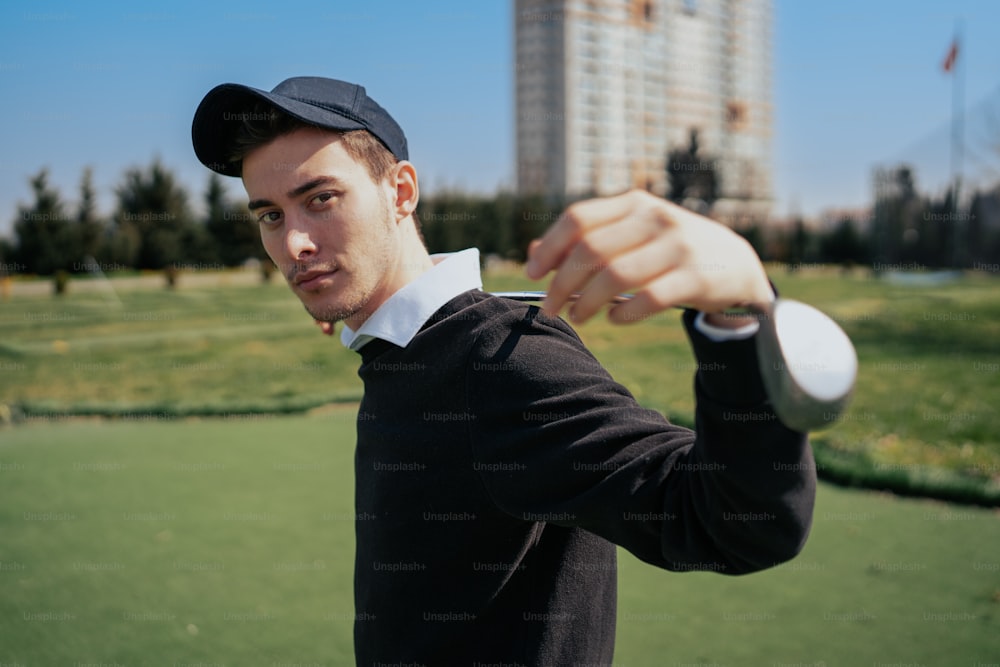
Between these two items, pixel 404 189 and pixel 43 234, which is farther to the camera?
pixel 43 234

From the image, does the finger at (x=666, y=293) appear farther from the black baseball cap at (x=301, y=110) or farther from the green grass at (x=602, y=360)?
the green grass at (x=602, y=360)

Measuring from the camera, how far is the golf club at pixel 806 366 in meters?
0.63

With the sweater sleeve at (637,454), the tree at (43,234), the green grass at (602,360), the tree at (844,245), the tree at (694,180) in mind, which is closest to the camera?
the sweater sleeve at (637,454)

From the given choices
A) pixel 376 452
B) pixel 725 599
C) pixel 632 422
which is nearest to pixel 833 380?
pixel 632 422

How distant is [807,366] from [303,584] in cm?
294

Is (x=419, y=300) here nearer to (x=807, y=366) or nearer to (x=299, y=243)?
(x=299, y=243)

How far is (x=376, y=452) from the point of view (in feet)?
4.36

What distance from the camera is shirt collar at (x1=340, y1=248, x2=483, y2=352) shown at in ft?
4.25

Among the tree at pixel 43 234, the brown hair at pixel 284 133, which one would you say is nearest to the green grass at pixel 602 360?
the brown hair at pixel 284 133

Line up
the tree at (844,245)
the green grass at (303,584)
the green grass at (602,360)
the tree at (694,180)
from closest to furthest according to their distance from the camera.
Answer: the green grass at (303,584), the green grass at (602,360), the tree at (844,245), the tree at (694,180)

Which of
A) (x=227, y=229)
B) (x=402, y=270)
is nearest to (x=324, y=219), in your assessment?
(x=402, y=270)

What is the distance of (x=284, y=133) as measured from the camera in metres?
1.35

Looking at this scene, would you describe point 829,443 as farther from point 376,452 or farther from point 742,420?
point 742,420

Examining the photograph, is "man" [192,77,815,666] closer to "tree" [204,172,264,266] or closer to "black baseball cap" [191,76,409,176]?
"black baseball cap" [191,76,409,176]
